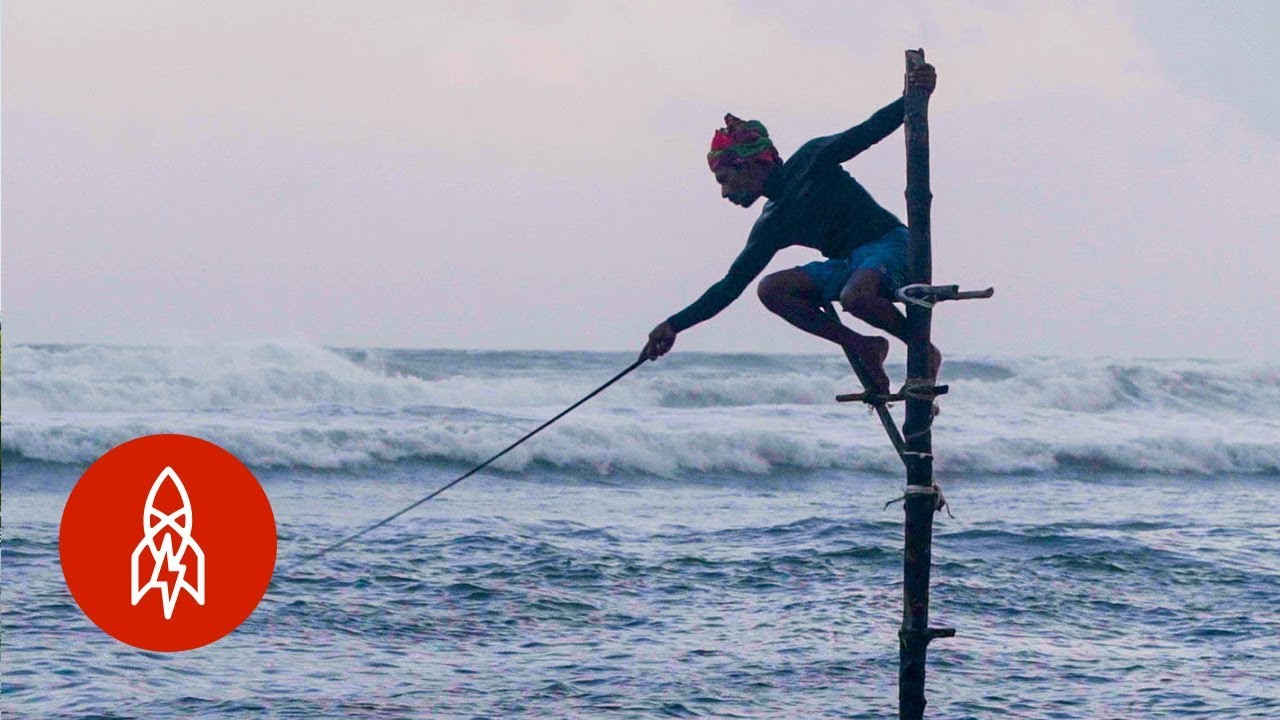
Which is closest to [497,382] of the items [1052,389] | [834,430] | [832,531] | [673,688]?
[834,430]

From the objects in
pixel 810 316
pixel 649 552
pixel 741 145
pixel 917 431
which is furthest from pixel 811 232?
pixel 649 552

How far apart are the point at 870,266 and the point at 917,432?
82 cm

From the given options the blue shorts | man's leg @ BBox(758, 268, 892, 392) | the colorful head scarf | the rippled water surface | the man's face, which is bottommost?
the rippled water surface

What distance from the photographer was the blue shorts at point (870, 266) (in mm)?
7492

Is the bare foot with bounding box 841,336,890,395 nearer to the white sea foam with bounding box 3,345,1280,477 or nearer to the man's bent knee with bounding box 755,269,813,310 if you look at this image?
the man's bent knee with bounding box 755,269,813,310

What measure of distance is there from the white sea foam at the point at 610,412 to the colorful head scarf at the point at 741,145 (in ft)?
54.3

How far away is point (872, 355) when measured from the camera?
784 cm

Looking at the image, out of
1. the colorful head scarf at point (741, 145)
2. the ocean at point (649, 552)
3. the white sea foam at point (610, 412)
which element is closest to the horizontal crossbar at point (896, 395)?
the colorful head scarf at point (741, 145)

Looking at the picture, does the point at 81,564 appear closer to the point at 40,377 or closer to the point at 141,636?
the point at 141,636

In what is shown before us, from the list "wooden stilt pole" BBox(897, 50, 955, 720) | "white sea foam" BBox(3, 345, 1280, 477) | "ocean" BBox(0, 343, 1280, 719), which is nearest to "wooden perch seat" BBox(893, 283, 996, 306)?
"wooden stilt pole" BBox(897, 50, 955, 720)

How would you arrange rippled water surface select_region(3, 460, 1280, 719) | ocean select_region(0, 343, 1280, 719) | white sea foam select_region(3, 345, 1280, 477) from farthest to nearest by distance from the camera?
white sea foam select_region(3, 345, 1280, 477)
ocean select_region(0, 343, 1280, 719)
rippled water surface select_region(3, 460, 1280, 719)

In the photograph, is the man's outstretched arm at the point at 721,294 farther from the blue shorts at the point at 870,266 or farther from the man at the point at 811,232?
the blue shorts at the point at 870,266

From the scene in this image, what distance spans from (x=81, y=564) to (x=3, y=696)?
2958mm

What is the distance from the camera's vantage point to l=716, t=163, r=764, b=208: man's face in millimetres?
7566
